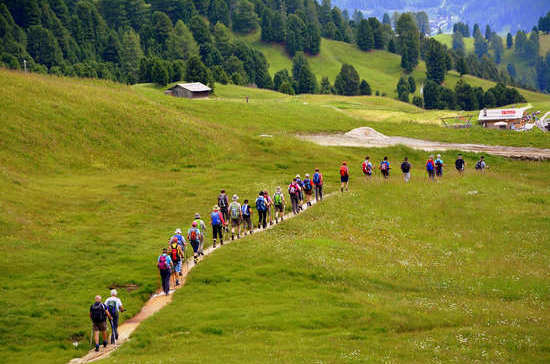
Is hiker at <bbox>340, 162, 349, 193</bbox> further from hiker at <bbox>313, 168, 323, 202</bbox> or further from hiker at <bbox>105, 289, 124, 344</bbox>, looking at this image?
hiker at <bbox>105, 289, 124, 344</bbox>

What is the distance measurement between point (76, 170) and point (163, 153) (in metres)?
11.3

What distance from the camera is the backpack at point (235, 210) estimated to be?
42206mm

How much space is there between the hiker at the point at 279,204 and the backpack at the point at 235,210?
370cm

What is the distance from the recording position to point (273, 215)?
50.0 metres

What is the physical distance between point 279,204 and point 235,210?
4.75 metres

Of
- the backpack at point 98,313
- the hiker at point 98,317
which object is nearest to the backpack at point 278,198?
the hiker at point 98,317

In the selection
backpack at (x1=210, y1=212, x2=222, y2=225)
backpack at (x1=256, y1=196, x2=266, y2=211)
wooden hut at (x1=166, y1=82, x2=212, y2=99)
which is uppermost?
wooden hut at (x1=166, y1=82, x2=212, y2=99)

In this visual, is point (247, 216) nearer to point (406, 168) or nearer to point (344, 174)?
point (344, 174)

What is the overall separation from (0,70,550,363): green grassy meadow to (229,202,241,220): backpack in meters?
1.99

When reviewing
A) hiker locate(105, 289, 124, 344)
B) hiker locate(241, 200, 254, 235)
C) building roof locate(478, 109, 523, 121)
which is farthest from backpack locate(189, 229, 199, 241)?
building roof locate(478, 109, 523, 121)

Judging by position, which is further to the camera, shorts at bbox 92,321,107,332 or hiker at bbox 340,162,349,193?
hiker at bbox 340,162,349,193

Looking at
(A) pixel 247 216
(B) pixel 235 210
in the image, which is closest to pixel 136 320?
(B) pixel 235 210

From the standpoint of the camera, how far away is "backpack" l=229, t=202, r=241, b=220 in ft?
138

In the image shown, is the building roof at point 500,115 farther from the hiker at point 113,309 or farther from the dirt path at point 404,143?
the hiker at point 113,309
